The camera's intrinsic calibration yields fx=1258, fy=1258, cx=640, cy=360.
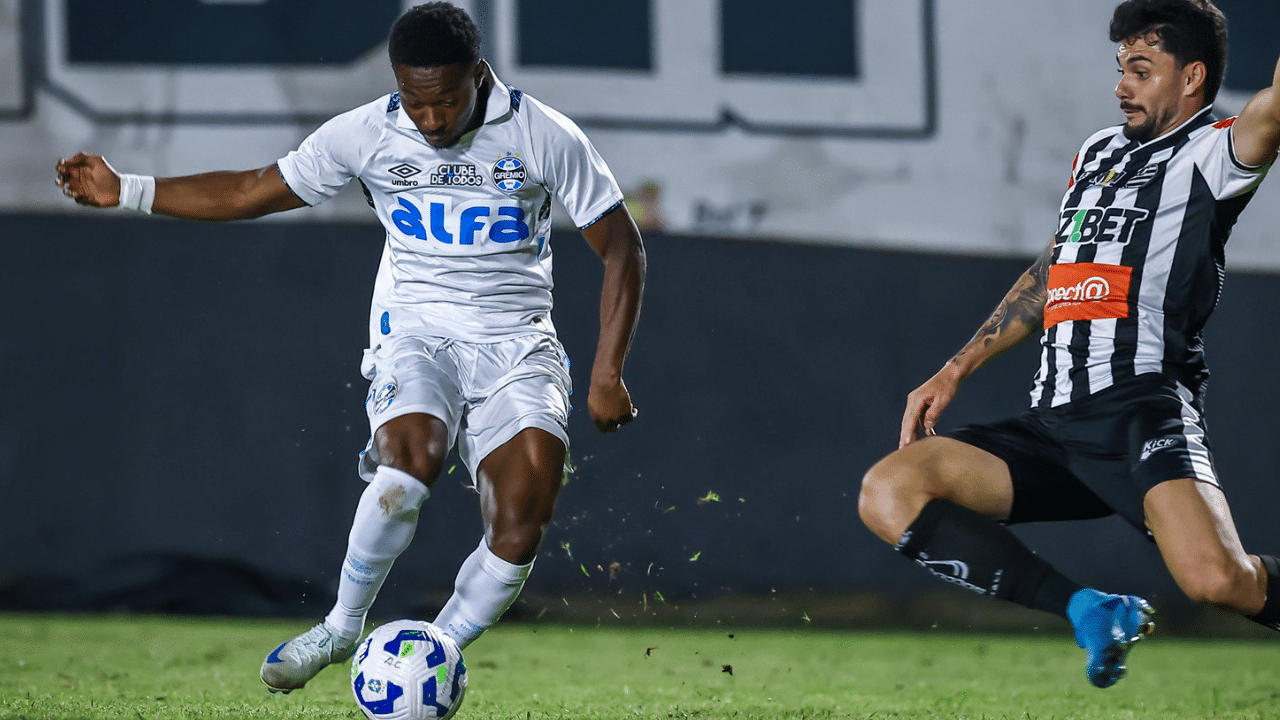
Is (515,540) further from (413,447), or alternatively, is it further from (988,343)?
(988,343)

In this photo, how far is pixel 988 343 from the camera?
3414 millimetres

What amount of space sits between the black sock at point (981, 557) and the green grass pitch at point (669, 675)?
94 cm

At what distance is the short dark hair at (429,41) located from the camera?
123 inches

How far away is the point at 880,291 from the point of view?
7.48 m

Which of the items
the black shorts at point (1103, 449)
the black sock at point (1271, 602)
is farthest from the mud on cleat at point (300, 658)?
the black sock at point (1271, 602)

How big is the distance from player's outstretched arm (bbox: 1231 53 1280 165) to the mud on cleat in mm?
2554

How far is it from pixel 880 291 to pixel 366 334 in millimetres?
3005

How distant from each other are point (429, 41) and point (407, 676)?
1.55m

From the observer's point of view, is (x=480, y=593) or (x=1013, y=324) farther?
(x=1013, y=324)

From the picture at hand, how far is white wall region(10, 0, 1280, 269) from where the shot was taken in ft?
24.4

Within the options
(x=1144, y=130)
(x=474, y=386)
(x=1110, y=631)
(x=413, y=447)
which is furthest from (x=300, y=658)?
(x=1144, y=130)

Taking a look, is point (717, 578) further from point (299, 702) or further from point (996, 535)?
point (996, 535)

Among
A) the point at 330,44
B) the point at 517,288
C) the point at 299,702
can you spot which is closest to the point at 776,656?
the point at 299,702

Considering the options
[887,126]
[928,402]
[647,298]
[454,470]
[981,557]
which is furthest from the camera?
[887,126]
